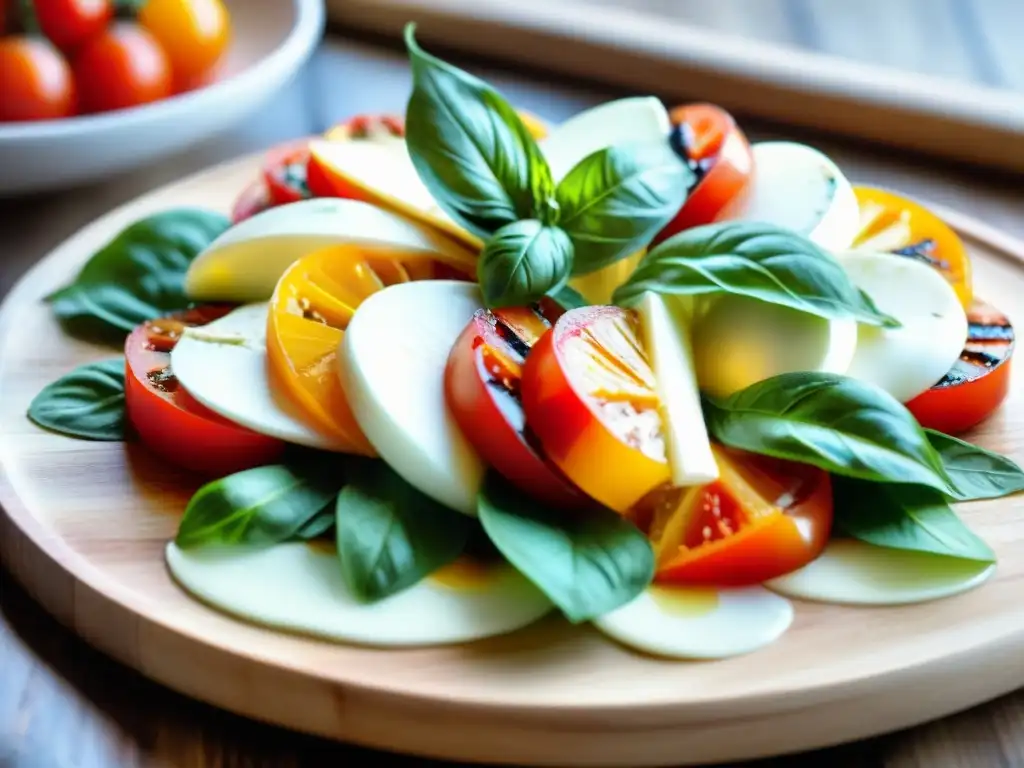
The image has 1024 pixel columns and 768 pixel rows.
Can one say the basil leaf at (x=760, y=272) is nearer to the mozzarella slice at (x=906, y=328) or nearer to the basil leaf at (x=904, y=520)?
the mozzarella slice at (x=906, y=328)

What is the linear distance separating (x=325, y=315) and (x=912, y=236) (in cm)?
85

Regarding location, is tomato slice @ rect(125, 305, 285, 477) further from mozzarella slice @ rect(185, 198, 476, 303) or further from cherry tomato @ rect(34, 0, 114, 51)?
cherry tomato @ rect(34, 0, 114, 51)

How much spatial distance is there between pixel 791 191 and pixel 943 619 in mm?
655

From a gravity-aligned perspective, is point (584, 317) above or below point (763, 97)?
above

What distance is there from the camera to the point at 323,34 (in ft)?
9.07

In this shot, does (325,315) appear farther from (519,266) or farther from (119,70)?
(119,70)

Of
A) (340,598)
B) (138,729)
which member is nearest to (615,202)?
(340,598)

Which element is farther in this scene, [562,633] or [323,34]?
[323,34]

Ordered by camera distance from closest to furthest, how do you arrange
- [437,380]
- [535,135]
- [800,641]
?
[800,641] → [437,380] → [535,135]

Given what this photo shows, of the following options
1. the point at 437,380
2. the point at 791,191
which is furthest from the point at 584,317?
the point at 791,191

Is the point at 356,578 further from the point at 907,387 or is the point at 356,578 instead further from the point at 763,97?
the point at 763,97

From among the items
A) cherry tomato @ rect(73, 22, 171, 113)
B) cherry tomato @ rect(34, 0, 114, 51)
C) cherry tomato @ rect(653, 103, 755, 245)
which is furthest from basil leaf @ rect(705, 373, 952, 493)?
cherry tomato @ rect(34, 0, 114, 51)

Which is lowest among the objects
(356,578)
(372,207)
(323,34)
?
(323,34)

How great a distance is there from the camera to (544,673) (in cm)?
115
